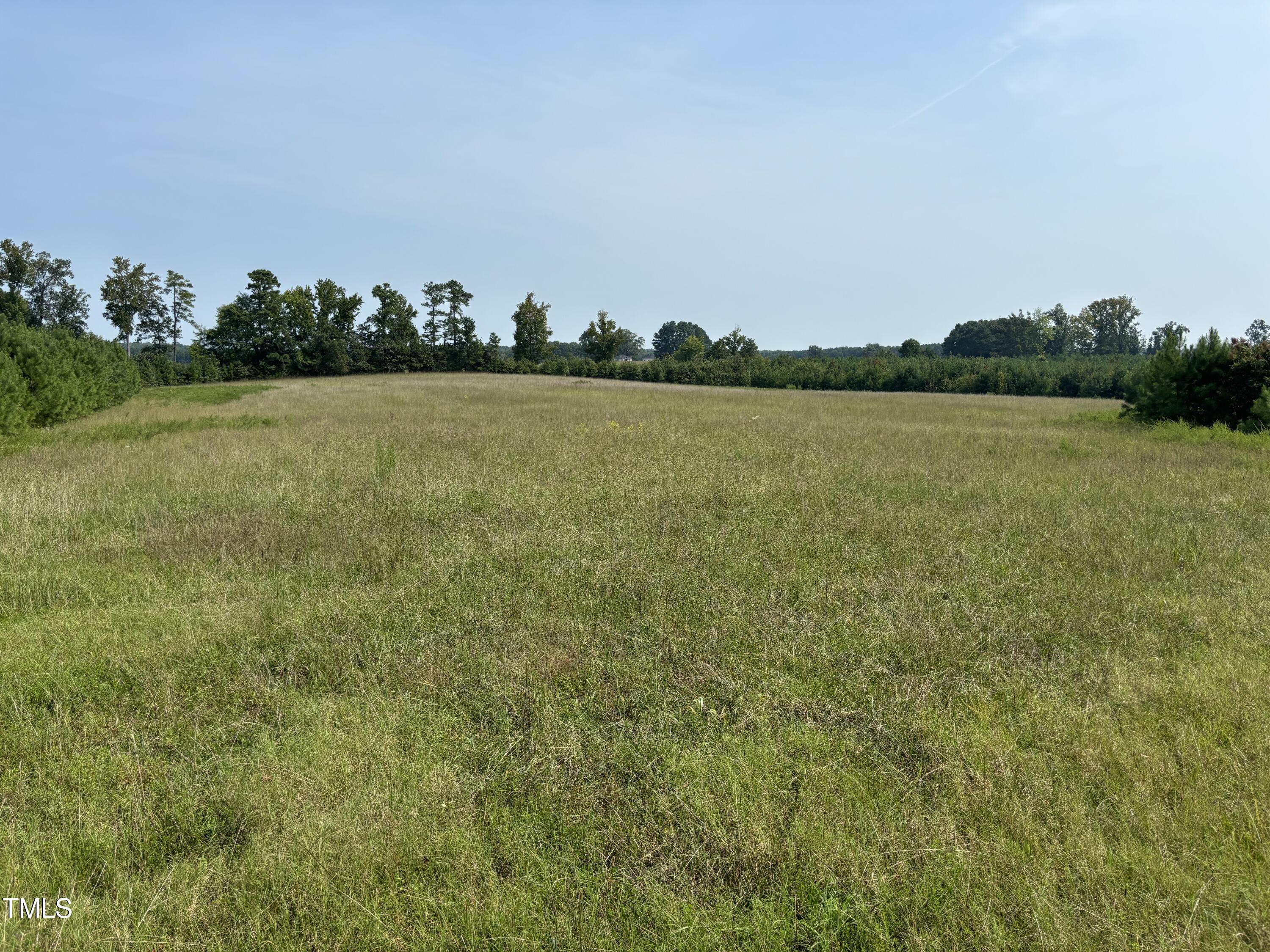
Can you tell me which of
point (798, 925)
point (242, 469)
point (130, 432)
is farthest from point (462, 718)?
point (130, 432)

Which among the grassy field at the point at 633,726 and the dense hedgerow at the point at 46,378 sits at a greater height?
the dense hedgerow at the point at 46,378

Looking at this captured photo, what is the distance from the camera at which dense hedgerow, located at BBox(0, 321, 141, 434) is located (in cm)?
1441

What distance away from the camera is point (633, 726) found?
325 centimetres

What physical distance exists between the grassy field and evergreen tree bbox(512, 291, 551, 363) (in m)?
69.3

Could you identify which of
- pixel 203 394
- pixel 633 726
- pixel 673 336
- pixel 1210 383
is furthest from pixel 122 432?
pixel 673 336

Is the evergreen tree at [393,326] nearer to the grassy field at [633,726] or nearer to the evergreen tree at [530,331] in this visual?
the evergreen tree at [530,331]

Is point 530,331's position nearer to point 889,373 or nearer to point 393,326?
point 393,326

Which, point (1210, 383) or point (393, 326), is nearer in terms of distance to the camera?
point (1210, 383)

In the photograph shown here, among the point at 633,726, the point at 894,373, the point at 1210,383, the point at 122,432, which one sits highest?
the point at 894,373

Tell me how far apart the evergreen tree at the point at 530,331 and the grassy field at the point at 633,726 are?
69.3 metres

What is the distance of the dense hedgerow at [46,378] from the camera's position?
14.4 m

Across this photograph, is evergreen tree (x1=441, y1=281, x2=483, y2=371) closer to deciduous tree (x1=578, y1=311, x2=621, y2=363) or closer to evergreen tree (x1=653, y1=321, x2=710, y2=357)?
deciduous tree (x1=578, y1=311, x2=621, y2=363)

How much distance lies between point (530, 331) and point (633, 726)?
7477 centimetres

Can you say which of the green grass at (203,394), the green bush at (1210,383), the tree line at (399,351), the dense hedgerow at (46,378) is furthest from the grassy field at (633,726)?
the tree line at (399,351)
